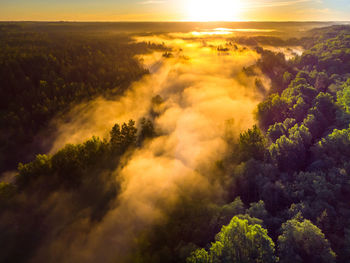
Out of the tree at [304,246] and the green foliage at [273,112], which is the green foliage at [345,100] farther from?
the tree at [304,246]

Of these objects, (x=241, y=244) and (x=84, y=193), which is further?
(x=84, y=193)

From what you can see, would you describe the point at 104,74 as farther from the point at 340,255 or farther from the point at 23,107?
the point at 340,255

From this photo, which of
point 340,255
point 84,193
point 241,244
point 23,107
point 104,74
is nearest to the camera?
point 241,244

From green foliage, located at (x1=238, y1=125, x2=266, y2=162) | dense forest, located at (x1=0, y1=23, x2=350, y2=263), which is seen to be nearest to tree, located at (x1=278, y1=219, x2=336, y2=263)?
dense forest, located at (x1=0, y1=23, x2=350, y2=263)

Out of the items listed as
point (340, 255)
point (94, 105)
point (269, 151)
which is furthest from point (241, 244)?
point (94, 105)

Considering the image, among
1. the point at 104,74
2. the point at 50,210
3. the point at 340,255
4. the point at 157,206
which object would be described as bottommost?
the point at 50,210

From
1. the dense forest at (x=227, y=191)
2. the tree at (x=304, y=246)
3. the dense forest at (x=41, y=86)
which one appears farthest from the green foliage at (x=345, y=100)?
the dense forest at (x=41, y=86)

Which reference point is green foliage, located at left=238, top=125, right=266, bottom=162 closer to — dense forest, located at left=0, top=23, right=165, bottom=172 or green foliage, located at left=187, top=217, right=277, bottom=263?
green foliage, located at left=187, top=217, right=277, bottom=263
